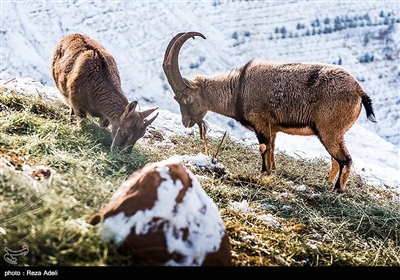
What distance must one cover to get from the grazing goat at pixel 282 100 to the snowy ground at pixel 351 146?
81 cm

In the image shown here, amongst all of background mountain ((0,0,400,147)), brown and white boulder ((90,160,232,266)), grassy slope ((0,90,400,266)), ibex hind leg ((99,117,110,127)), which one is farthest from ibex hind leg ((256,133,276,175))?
background mountain ((0,0,400,147))

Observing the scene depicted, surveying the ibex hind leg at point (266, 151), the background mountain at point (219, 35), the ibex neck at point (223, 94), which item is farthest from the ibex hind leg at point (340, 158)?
the background mountain at point (219, 35)

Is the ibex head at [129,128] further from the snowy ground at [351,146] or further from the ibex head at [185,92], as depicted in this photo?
the ibex head at [185,92]

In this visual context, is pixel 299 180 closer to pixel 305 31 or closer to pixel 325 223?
pixel 325 223

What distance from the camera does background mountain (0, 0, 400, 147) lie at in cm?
1280

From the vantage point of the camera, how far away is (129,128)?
5.68 meters

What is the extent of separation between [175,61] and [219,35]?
8720 mm

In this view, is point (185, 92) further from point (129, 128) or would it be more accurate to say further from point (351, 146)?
point (351, 146)

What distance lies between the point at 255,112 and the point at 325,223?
7.05ft

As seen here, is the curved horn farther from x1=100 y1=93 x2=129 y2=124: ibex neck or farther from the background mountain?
the background mountain

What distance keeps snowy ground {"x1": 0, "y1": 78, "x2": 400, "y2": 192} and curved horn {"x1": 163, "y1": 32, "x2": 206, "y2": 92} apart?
844 millimetres

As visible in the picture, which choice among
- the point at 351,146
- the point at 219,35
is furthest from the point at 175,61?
the point at 219,35

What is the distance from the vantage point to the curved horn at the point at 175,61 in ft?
21.0

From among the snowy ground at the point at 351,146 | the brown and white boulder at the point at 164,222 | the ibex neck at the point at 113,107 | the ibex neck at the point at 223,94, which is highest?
the brown and white boulder at the point at 164,222
